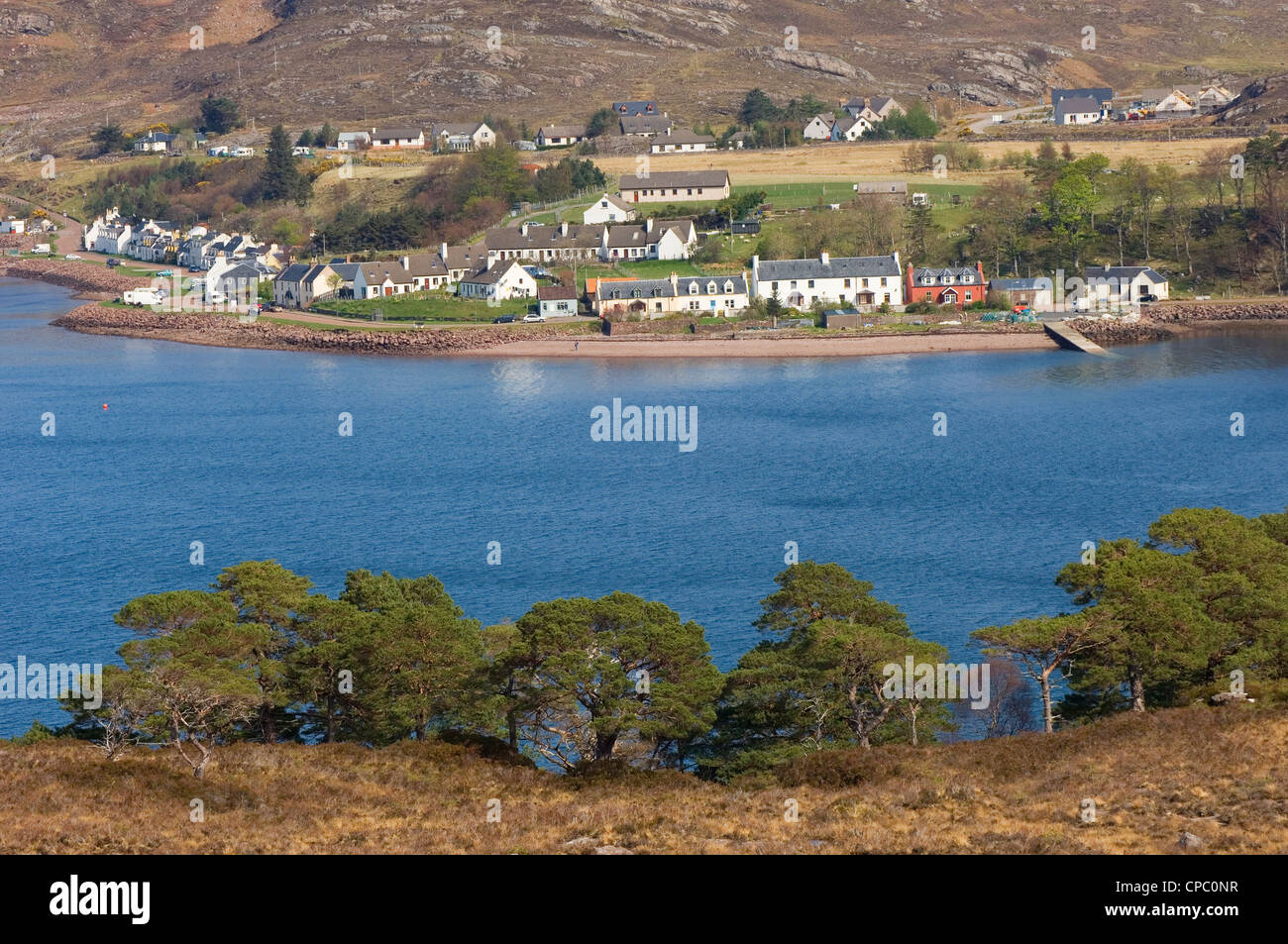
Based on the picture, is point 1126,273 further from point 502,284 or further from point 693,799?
point 693,799

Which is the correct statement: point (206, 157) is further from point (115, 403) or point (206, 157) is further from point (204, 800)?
point (204, 800)

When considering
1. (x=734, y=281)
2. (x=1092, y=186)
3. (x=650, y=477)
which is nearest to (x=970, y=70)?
(x=1092, y=186)

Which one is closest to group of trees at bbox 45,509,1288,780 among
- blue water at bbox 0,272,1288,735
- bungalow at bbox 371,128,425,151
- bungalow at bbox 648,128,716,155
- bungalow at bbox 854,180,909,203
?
blue water at bbox 0,272,1288,735

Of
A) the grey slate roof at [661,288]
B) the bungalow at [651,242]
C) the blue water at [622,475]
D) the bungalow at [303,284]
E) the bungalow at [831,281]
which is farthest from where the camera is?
the bungalow at [303,284]

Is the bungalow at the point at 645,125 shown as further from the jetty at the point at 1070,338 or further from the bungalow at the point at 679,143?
the jetty at the point at 1070,338

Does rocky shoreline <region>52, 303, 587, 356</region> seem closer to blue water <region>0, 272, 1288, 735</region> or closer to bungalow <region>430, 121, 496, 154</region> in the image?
blue water <region>0, 272, 1288, 735</region>

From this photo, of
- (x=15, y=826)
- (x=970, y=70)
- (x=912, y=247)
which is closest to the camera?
(x=15, y=826)

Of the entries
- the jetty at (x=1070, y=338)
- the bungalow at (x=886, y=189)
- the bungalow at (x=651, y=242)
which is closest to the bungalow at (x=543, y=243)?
the bungalow at (x=651, y=242)
